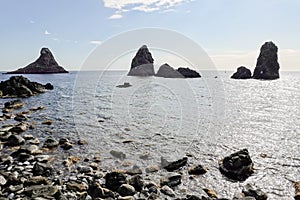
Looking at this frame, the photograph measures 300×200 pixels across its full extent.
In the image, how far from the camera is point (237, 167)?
1432cm

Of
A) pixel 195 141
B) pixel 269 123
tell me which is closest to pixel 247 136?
pixel 195 141

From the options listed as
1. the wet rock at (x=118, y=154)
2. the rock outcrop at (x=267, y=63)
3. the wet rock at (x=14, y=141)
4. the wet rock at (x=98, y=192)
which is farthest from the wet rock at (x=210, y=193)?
the rock outcrop at (x=267, y=63)

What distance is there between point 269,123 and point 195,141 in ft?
43.5

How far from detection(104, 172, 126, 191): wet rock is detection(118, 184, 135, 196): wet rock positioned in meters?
0.40

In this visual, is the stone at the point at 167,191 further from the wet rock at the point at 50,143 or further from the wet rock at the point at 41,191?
the wet rock at the point at 50,143

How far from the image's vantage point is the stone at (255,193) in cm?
1157

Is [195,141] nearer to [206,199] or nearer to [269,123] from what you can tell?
[206,199]

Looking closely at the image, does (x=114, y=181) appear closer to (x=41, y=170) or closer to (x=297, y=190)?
(x=41, y=170)

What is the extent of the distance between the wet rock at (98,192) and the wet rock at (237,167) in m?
6.88

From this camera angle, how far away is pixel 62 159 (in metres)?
15.3

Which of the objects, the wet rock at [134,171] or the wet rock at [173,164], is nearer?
the wet rock at [134,171]

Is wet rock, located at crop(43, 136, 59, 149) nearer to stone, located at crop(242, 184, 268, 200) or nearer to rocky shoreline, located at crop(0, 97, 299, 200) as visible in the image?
rocky shoreline, located at crop(0, 97, 299, 200)

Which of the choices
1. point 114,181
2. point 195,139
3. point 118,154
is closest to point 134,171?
point 114,181

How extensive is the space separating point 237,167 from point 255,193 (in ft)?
8.43
